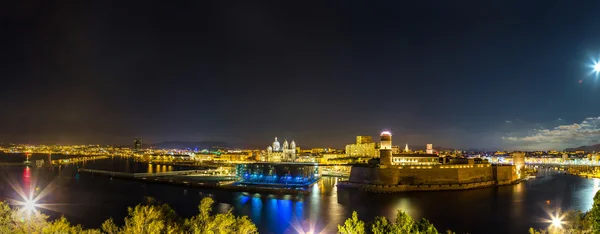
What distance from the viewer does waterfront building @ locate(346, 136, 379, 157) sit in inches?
2450

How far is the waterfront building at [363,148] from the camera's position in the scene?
6223cm

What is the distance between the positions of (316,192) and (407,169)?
22.2 ft

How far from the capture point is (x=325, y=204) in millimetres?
22641

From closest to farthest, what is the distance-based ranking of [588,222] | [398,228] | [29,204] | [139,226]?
[398,228]
[139,226]
[588,222]
[29,204]

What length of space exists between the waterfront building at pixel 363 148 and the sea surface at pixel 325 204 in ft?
101

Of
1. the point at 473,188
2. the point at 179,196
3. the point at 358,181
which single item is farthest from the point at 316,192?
the point at 473,188

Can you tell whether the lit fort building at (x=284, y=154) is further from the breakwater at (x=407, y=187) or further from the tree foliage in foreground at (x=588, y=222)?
the tree foliage in foreground at (x=588, y=222)

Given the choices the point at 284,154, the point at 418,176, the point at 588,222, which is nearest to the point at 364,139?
the point at 284,154

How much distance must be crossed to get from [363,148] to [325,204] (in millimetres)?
43114

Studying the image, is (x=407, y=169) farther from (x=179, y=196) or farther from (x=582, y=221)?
(x=582, y=221)

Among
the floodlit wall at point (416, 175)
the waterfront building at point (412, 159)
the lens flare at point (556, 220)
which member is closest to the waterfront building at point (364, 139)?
the waterfront building at point (412, 159)

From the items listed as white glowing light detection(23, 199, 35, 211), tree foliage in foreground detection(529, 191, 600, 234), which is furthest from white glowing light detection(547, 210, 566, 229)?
white glowing light detection(23, 199, 35, 211)

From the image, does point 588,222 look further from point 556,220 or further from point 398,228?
point 556,220

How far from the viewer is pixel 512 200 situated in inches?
969
